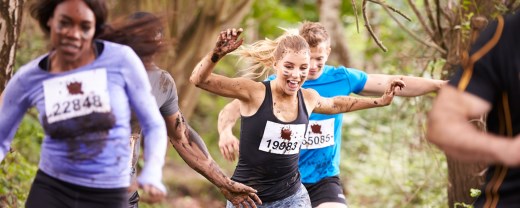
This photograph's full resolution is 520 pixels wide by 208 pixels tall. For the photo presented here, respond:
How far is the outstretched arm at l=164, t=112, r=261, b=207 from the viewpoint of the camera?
581 centimetres

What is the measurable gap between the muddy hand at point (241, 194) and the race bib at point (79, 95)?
1.83 meters

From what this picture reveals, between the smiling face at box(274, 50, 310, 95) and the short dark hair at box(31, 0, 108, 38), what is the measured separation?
6.29 feet

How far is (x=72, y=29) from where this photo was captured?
416 cm

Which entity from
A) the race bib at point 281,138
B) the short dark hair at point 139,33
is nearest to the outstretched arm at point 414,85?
the race bib at point 281,138

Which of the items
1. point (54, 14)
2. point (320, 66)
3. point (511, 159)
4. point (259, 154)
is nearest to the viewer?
point (511, 159)

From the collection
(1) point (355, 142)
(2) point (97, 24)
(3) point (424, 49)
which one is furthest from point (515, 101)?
(1) point (355, 142)

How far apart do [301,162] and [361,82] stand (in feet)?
2.43

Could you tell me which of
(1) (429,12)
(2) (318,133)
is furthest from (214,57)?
(1) (429,12)

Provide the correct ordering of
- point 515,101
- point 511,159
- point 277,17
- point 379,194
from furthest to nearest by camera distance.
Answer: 1. point 277,17
2. point 379,194
3. point 515,101
4. point 511,159

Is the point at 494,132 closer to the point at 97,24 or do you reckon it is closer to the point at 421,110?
the point at 97,24

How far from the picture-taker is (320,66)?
6.88 metres

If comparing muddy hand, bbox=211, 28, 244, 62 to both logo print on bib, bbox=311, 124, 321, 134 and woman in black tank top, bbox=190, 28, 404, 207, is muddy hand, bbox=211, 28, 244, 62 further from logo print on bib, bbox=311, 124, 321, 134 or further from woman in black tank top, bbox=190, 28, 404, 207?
logo print on bib, bbox=311, 124, 321, 134

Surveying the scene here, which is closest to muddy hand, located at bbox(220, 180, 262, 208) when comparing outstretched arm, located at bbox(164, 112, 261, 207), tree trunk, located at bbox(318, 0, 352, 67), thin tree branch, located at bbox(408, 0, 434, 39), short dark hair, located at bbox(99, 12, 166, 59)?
outstretched arm, located at bbox(164, 112, 261, 207)

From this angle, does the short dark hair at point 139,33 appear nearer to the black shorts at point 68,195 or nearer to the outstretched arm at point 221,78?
the outstretched arm at point 221,78
